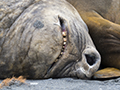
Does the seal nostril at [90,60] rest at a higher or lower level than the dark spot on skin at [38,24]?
Answer: lower

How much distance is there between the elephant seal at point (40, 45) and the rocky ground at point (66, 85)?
11 cm

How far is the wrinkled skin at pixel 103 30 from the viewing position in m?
2.50

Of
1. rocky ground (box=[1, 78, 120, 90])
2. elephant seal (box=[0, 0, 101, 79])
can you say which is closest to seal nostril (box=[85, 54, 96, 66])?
elephant seal (box=[0, 0, 101, 79])

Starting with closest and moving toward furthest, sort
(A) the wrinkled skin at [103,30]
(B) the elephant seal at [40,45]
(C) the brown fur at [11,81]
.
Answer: (C) the brown fur at [11,81]
(B) the elephant seal at [40,45]
(A) the wrinkled skin at [103,30]

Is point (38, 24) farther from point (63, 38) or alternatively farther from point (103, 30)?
point (103, 30)

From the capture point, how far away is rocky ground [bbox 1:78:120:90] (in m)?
1.55

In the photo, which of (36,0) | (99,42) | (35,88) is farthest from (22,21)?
(99,42)

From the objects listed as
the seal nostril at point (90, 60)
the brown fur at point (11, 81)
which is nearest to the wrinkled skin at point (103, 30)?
the seal nostril at point (90, 60)

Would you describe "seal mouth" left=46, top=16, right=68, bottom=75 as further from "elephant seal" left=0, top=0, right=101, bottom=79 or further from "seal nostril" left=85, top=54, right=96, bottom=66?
"seal nostril" left=85, top=54, right=96, bottom=66

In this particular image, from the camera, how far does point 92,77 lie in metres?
1.99

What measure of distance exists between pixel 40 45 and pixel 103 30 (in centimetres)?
120

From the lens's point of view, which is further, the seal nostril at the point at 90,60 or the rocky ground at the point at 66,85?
the seal nostril at the point at 90,60

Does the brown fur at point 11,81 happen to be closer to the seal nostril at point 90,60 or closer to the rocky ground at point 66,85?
the rocky ground at point 66,85


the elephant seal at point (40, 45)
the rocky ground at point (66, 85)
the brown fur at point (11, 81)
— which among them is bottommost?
the rocky ground at point (66, 85)
